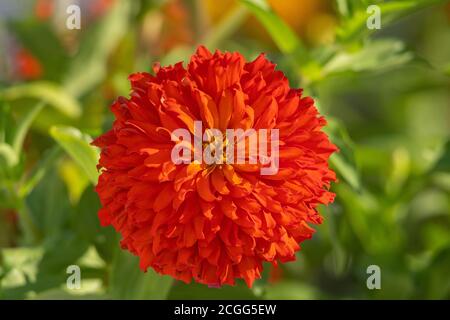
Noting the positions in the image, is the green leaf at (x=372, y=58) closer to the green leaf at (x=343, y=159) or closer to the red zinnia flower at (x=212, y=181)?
the green leaf at (x=343, y=159)

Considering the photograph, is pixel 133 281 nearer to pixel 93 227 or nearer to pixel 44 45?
pixel 93 227

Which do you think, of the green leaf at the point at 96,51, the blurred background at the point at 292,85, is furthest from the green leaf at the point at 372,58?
the green leaf at the point at 96,51

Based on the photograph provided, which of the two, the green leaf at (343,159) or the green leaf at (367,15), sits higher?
the green leaf at (367,15)

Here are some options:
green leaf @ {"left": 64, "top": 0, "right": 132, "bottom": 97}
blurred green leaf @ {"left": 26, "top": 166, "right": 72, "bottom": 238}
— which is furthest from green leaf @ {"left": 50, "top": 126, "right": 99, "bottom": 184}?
green leaf @ {"left": 64, "top": 0, "right": 132, "bottom": 97}

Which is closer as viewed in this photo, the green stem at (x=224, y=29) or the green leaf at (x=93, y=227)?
the green leaf at (x=93, y=227)

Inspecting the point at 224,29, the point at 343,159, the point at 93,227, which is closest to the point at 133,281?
the point at 93,227
